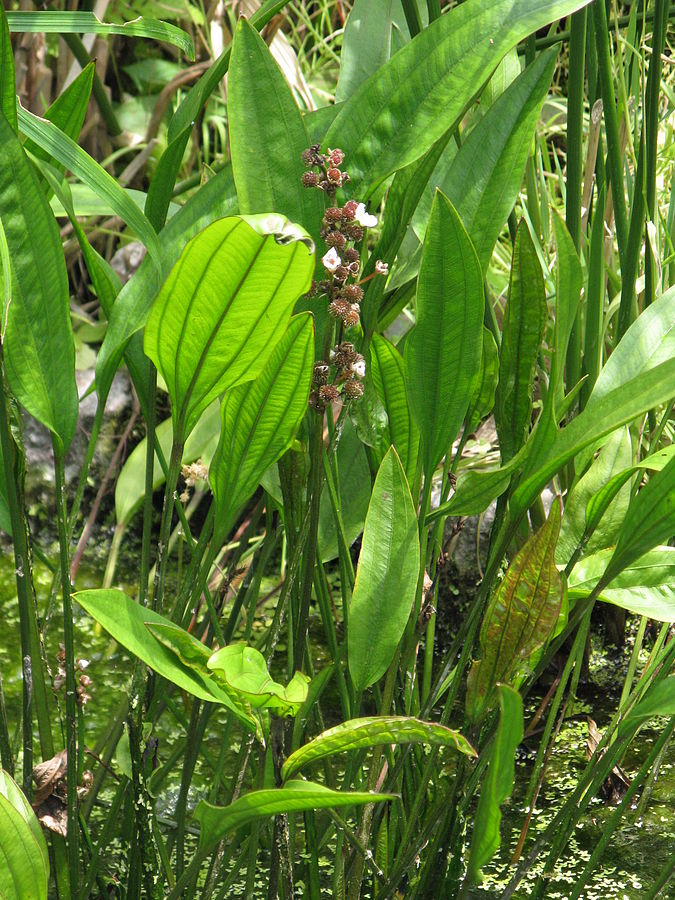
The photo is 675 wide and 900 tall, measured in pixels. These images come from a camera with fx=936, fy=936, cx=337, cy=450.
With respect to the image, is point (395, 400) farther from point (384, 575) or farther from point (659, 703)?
point (659, 703)

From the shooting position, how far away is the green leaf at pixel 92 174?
1.62 feet

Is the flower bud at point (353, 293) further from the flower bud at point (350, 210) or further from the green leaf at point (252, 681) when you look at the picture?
the green leaf at point (252, 681)

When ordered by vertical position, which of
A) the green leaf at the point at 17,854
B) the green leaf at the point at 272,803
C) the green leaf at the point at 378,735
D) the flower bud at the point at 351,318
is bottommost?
the green leaf at the point at 17,854

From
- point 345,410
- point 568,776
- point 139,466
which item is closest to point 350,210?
point 345,410

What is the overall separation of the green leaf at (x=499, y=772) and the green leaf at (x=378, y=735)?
0.05 feet

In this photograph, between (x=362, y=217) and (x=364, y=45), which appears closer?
(x=362, y=217)

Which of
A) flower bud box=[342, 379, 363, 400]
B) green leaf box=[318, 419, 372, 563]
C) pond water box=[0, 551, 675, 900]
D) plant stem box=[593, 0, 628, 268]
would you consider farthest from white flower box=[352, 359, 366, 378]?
pond water box=[0, 551, 675, 900]

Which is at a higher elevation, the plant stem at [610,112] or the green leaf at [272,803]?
the plant stem at [610,112]

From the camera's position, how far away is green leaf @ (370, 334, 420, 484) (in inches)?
23.5

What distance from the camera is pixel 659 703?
1.55 feet

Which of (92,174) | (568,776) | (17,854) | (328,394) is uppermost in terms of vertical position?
(92,174)

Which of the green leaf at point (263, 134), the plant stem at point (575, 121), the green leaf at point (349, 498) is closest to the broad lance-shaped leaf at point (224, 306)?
the green leaf at point (263, 134)

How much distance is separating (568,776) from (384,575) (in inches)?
20.2

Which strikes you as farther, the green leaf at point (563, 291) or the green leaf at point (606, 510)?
the green leaf at point (606, 510)
